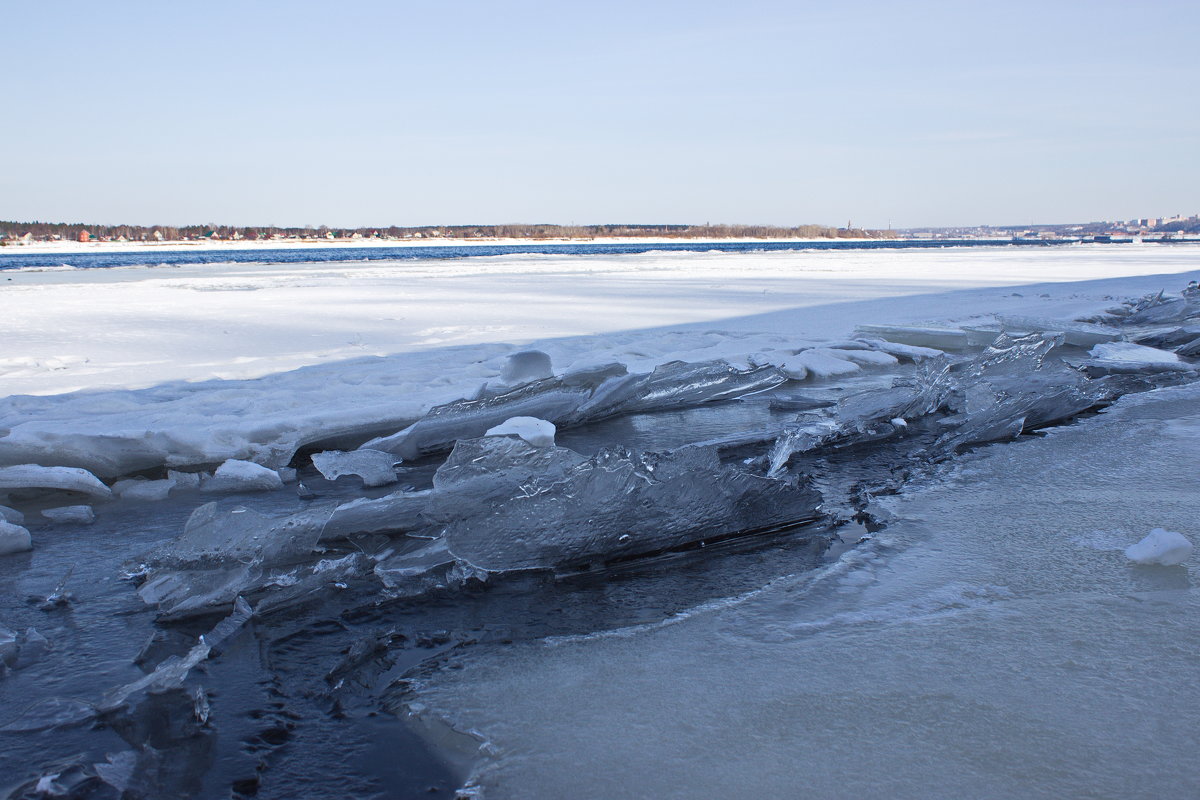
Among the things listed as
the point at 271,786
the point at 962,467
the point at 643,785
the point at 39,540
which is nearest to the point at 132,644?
the point at 271,786

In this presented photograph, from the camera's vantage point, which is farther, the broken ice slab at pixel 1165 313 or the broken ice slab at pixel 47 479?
the broken ice slab at pixel 1165 313

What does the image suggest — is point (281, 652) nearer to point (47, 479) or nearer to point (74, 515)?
point (74, 515)

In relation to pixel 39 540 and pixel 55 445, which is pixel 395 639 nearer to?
pixel 39 540

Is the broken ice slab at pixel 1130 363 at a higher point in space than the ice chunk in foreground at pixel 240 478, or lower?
higher

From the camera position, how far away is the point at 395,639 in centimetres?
212

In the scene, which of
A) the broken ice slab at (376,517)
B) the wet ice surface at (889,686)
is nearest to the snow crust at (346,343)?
the broken ice slab at (376,517)

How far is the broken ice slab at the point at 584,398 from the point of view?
3959 millimetres

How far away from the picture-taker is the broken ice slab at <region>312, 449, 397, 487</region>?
344 centimetres

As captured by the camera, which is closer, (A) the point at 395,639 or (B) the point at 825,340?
(A) the point at 395,639

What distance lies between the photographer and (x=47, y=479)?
3184 millimetres

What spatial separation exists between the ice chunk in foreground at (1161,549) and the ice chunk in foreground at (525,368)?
2983 millimetres

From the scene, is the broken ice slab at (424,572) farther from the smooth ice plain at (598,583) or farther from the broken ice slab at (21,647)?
the broken ice slab at (21,647)

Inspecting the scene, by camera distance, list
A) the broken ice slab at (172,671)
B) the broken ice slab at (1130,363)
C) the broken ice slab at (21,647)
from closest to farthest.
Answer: the broken ice slab at (172,671)
the broken ice slab at (21,647)
the broken ice slab at (1130,363)

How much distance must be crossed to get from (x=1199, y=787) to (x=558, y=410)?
10.9ft
